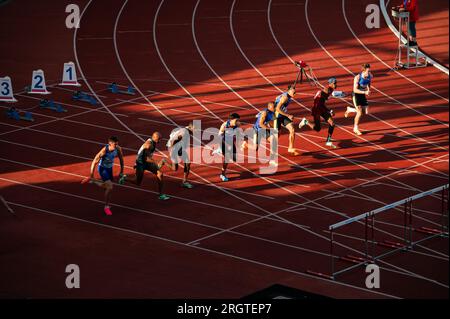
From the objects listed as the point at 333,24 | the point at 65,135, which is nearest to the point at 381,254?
the point at 65,135

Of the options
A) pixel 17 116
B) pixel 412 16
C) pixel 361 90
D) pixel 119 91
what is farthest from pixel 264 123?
pixel 412 16

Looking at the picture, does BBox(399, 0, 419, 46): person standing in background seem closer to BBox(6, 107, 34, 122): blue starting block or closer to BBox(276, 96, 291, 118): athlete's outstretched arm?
BBox(276, 96, 291, 118): athlete's outstretched arm

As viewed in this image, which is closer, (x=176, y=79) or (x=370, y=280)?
(x=370, y=280)

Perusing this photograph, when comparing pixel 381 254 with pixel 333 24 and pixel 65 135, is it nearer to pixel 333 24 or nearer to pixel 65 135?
pixel 65 135

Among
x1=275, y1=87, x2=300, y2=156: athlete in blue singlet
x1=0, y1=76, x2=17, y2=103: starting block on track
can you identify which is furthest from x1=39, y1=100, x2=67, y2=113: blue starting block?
x1=275, y1=87, x2=300, y2=156: athlete in blue singlet

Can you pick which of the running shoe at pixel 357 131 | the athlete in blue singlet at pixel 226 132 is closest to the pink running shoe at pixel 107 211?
the athlete in blue singlet at pixel 226 132

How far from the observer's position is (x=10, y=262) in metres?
19.2

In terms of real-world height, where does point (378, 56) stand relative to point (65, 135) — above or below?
above

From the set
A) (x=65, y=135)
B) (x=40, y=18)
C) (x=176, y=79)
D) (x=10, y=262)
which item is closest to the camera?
(x=10, y=262)

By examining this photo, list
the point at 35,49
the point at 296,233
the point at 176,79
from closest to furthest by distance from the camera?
the point at 296,233, the point at 176,79, the point at 35,49

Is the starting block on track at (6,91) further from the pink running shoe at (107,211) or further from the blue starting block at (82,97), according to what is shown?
the pink running shoe at (107,211)

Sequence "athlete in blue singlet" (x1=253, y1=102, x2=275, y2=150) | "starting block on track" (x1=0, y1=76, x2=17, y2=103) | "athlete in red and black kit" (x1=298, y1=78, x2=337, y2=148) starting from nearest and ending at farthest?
"athlete in blue singlet" (x1=253, y1=102, x2=275, y2=150) → "athlete in red and black kit" (x1=298, y1=78, x2=337, y2=148) → "starting block on track" (x1=0, y1=76, x2=17, y2=103)

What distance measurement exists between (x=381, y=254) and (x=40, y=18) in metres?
20.0

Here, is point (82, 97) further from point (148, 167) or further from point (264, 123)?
point (148, 167)
